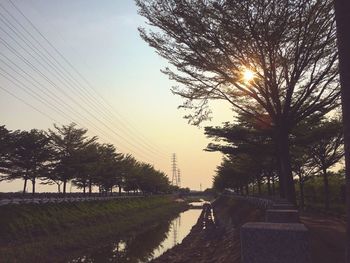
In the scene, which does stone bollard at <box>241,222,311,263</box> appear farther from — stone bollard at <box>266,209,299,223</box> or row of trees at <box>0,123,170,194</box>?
row of trees at <box>0,123,170,194</box>

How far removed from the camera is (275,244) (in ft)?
15.5

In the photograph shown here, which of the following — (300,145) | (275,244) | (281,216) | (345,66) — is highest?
(300,145)

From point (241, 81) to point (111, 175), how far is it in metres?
55.3

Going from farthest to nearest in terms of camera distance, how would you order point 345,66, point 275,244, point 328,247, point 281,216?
point 328,247, point 281,216, point 345,66, point 275,244

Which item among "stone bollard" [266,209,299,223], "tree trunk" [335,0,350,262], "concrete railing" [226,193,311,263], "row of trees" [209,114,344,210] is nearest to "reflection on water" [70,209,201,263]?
"row of trees" [209,114,344,210]

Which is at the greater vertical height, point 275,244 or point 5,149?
point 5,149

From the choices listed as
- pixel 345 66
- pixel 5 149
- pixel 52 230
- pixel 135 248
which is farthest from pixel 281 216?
pixel 5 149

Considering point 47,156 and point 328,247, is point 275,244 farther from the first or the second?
point 47,156

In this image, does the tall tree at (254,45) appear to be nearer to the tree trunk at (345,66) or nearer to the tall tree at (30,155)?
the tree trunk at (345,66)

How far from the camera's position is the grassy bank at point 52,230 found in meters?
23.1

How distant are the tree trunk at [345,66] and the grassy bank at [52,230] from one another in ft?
61.2

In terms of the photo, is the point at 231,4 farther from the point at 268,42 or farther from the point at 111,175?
the point at 111,175

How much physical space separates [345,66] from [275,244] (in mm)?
2787

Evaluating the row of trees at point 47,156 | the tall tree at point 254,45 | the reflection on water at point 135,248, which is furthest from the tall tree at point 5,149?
the tall tree at point 254,45
